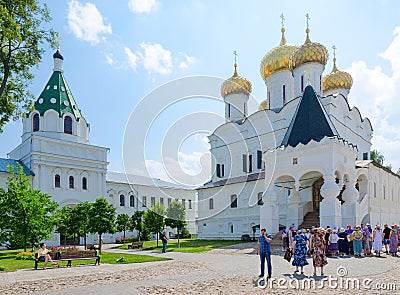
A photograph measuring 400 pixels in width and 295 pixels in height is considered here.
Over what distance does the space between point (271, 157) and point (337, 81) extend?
645 inches

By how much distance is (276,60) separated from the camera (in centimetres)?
3616

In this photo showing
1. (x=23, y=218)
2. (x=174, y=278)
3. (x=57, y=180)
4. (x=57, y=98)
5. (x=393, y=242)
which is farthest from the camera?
(x=57, y=98)

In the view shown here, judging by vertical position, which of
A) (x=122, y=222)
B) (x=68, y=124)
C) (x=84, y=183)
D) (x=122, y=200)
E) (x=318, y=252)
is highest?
(x=68, y=124)

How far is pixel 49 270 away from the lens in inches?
548

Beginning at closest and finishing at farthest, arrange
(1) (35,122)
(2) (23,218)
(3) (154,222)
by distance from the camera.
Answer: (2) (23,218), (3) (154,222), (1) (35,122)

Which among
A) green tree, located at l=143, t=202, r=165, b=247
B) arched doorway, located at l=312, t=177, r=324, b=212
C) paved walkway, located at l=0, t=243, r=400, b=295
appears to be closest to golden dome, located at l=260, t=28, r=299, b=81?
arched doorway, located at l=312, t=177, r=324, b=212

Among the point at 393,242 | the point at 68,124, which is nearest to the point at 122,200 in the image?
the point at 68,124

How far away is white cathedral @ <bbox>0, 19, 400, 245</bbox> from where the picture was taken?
860 inches

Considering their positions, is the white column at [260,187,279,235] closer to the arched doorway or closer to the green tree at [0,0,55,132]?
the arched doorway

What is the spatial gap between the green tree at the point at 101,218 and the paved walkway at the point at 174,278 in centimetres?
868

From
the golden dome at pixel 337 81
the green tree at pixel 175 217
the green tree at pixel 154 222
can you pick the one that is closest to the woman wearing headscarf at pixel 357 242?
the green tree at pixel 175 217

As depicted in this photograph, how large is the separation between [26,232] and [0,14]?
12.8 meters

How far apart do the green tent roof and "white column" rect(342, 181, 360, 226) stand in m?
29.2

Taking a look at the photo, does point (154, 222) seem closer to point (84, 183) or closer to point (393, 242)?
point (84, 183)
